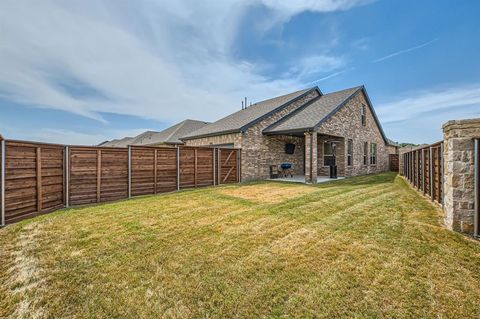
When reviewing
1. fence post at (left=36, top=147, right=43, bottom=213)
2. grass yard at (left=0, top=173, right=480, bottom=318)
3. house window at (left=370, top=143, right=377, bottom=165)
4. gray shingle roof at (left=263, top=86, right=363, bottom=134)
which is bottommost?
grass yard at (left=0, top=173, right=480, bottom=318)

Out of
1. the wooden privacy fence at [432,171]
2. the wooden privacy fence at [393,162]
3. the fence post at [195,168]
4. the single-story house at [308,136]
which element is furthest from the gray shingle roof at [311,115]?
the wooden privacy fence at [393,162]

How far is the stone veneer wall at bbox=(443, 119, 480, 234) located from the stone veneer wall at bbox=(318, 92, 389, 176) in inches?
322

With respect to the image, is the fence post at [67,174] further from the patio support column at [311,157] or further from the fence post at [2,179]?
the patio support column at [311,157]

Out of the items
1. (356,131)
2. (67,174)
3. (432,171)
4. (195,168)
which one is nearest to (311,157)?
(432,171)

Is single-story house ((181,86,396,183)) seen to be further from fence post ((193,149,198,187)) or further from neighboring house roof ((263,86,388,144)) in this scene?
fence post ((193,149,198,187))

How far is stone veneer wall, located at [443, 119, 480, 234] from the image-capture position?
407 centimetres

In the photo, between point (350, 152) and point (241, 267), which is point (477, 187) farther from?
point (350, 152)

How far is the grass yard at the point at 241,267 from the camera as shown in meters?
2.28

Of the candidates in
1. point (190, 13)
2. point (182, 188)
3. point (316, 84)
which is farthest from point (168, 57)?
point (316, 84)

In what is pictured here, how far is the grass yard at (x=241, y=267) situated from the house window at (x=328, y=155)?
10026 mm

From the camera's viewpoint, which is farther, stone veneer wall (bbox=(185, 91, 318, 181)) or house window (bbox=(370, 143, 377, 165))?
house window (bbox=(370, 143, 377, 165))

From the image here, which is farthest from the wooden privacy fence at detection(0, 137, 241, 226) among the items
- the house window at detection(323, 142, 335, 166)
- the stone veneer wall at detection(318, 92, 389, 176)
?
the house window at detection(323, 142, 335, 166)

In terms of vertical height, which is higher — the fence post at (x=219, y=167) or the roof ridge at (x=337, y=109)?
the roof ridge at (x=337, y=109)

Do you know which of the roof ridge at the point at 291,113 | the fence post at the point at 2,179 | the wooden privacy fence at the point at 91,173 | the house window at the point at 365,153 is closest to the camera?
the fence post at the point at 2,179
